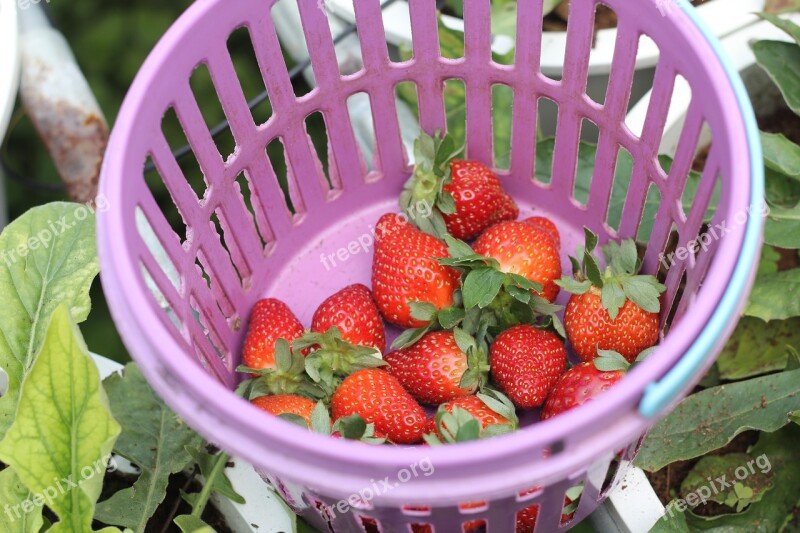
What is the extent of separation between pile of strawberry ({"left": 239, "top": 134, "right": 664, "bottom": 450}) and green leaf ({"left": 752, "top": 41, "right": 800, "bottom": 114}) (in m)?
0.22

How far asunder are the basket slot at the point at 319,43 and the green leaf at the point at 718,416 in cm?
40

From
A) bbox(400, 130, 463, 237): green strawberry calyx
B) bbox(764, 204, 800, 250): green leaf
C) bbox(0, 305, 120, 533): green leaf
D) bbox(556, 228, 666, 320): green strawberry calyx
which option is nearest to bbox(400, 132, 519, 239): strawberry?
bbox(400, 130, 463, 237): green strawberry calyx

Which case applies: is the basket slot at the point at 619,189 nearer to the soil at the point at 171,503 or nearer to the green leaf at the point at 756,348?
the green leaf at the point at 756,348

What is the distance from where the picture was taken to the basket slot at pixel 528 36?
74 centimetres

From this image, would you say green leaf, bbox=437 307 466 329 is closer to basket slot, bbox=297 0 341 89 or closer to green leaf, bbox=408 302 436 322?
green leaf, bbox=408 302 436 322

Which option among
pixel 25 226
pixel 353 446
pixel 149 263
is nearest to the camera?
pixel 353 446

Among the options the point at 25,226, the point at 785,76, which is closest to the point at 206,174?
the point at 25,226

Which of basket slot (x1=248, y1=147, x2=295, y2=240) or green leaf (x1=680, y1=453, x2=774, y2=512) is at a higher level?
basket slot (x1=248, y1=147, x2=295, y2=240)

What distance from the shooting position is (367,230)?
0.90 m

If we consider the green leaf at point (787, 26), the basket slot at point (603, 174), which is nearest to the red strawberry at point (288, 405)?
the basket slot at point (603, 174)

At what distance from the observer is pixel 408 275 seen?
0.76 meters

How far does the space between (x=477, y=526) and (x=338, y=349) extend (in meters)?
0.17

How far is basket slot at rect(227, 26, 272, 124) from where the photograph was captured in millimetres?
1205

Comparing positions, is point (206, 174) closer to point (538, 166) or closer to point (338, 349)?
point (338, 349)
